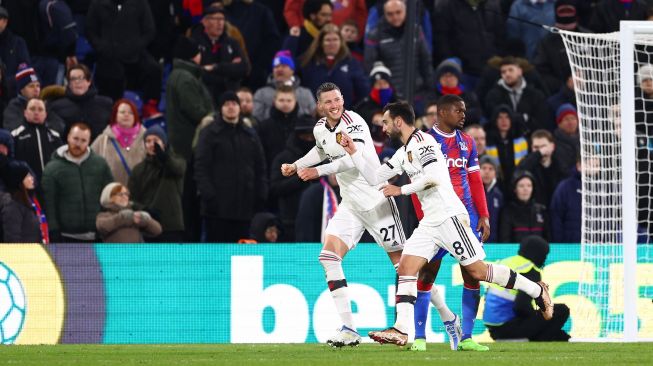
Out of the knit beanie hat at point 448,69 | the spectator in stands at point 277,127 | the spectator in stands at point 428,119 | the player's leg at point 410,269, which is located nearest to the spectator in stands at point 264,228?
the spectator in stands at point 277,127

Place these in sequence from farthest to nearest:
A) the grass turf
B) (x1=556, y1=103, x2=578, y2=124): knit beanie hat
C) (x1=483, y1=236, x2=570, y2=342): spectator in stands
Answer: (x1=556, y1=103, x2=578, y2=124): knit beanie hat, (x1=483, y1=236, x2=570, y2=342): spectator in stands, the grass turf

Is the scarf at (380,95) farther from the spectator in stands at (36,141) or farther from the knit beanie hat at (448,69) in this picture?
the spectator in stands at (36,141)

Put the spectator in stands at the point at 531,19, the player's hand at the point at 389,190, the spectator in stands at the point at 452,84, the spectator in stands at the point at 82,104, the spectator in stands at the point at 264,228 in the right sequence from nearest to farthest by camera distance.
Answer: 1. the player's hand at the point at 389,190
2. the spectator in stands at the point at 264,228
3. the spectator in stands at the point at 82,104
4. the spectator in stands at the point at 452,84
5. the spectator in stands at the point at 531,19

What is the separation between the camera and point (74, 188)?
1594cm

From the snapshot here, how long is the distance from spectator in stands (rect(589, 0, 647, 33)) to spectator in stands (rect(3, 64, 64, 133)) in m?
8.63

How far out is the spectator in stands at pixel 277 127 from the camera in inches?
692

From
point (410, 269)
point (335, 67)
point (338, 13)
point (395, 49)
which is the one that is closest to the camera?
point (410, 269)

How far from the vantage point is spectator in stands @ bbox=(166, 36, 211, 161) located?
58.5 feet

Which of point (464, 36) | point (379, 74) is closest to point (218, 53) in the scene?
point (379, 74)

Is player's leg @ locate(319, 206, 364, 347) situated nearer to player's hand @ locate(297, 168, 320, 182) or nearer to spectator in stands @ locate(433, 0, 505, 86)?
player's hand @ locate(297, 168, 320, 182)

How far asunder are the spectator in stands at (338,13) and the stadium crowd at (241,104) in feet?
0.07

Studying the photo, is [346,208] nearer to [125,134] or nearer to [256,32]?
[125,134]

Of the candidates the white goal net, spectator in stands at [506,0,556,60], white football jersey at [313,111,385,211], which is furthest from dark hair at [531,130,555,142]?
white football jersey at [313,111,385,211]

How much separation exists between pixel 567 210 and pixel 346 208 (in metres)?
5.33
